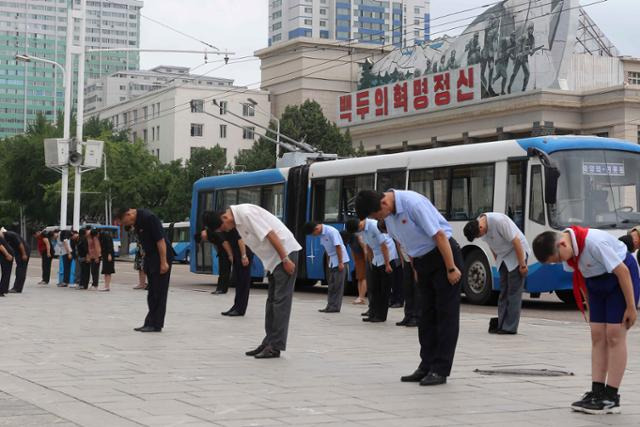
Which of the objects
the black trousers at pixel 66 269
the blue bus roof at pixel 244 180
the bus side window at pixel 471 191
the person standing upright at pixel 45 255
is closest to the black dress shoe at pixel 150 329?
the bus side window at pixel 471 191

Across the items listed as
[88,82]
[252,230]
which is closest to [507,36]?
[252,230]

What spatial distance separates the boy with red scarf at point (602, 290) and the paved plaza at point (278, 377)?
220 millimetres

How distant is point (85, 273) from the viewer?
26.1 metres

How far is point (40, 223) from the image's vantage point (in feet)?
286

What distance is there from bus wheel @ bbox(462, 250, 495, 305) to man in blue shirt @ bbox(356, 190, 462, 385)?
11.0 meters

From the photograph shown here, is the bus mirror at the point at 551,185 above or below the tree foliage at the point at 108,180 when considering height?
below

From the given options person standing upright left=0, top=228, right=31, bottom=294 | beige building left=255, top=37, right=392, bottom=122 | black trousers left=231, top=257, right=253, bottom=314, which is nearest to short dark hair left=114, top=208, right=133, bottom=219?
black trousers left=231, top=257, right=253, bottom=314

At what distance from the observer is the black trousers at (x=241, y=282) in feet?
52.4

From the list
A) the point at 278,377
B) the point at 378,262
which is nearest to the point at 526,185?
the point at 378,262

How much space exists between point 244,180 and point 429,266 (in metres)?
19.3

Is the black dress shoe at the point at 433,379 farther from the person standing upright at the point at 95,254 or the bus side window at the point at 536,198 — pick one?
the person standing upright at the point at 95,254

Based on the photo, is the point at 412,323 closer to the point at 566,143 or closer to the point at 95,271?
the point at 566,143

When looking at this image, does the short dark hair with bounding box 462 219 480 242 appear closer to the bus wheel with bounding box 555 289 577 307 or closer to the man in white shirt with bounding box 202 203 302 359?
the man in white shirt with bounding box 202 203 302 359

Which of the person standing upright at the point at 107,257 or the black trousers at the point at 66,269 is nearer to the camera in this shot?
the person standing upright at the point at 107,257
